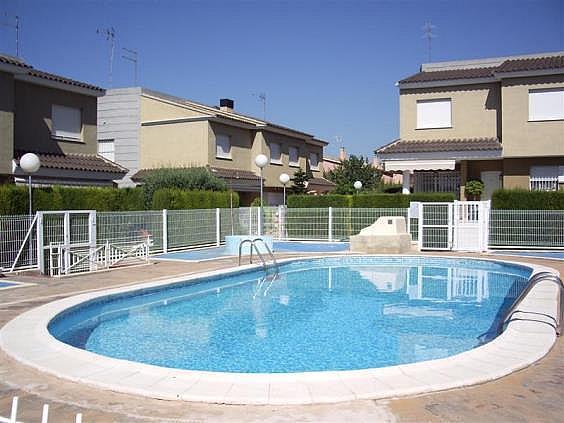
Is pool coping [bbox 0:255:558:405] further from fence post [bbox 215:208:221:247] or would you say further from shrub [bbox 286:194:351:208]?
shrub [bbox 286:194:351:208]

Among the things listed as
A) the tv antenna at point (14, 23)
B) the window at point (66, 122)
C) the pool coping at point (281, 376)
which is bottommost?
the pool coping at point (281, 376)

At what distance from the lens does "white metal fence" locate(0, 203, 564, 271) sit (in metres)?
17.3

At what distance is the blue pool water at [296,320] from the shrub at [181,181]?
40.1ft

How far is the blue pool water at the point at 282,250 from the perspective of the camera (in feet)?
73.3

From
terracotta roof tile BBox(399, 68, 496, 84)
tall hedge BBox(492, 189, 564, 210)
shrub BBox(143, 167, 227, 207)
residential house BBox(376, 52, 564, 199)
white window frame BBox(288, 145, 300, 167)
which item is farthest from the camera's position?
white window frame BBox(288, 145, 300, 167)

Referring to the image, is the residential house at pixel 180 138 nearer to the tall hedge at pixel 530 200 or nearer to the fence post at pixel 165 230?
the fence post at pixel 165 230

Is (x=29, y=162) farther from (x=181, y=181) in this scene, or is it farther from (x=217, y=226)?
(x=181, y=181)

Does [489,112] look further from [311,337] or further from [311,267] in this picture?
[311,337]

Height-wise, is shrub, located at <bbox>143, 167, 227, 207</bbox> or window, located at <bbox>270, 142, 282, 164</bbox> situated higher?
window, located at <bbox>270, 142, 282, 164</bbox>

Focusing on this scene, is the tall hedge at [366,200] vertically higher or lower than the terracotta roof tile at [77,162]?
lower

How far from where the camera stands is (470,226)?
24.2 m

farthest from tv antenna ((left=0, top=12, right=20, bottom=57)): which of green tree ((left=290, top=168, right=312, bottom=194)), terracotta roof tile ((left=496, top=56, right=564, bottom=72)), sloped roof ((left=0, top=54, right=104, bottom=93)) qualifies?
terracotta roof tile ((left=496, top=56, right=564, bottom=72))

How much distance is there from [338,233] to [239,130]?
12.9 meters

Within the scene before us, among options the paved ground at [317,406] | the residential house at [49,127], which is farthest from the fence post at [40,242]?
the paved ground at [317,406]
